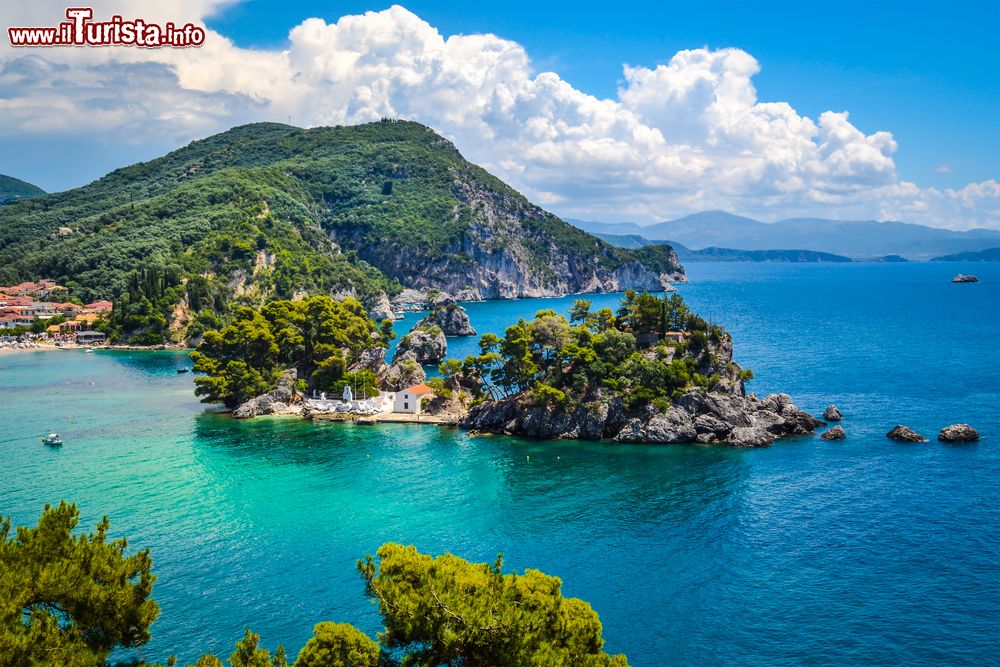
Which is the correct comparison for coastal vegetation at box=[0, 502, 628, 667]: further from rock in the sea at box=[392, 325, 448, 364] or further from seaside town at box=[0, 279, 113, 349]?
seaside town at box=[0, 279, 113, 349]

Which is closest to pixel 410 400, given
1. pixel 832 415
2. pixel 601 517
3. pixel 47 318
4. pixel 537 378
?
pixel 537 378

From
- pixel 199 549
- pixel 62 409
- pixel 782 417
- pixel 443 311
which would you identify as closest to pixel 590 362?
pixel 782 417

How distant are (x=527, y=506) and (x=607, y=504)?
5331 millimetres

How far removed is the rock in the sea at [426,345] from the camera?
342 feet

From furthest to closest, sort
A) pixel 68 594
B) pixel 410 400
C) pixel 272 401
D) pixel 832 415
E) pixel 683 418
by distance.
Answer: pixel 272 401 → pixel 410 400 → pixel 832 415 → pixel 683 418 → pixel 68 594

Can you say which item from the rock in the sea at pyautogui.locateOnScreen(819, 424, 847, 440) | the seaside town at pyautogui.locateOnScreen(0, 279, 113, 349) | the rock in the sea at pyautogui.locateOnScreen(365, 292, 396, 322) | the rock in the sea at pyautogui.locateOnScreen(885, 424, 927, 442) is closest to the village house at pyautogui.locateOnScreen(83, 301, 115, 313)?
the seaside town at pyautogui.locateOnScreen(0, 279, 113, 349)

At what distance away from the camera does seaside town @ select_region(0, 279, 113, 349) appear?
128500 mm

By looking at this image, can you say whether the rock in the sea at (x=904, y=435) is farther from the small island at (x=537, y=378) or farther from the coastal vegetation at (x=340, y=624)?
the coastal vegetation at (x=340, y=624)

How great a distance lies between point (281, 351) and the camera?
83.4 meters

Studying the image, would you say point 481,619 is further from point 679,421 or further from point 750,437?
point 750,437

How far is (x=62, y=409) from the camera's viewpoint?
75.3 metres

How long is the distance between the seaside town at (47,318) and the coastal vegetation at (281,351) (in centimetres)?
6116

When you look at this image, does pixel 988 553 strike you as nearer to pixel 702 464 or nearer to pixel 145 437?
pixel 702 464

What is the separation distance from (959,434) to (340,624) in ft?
187
